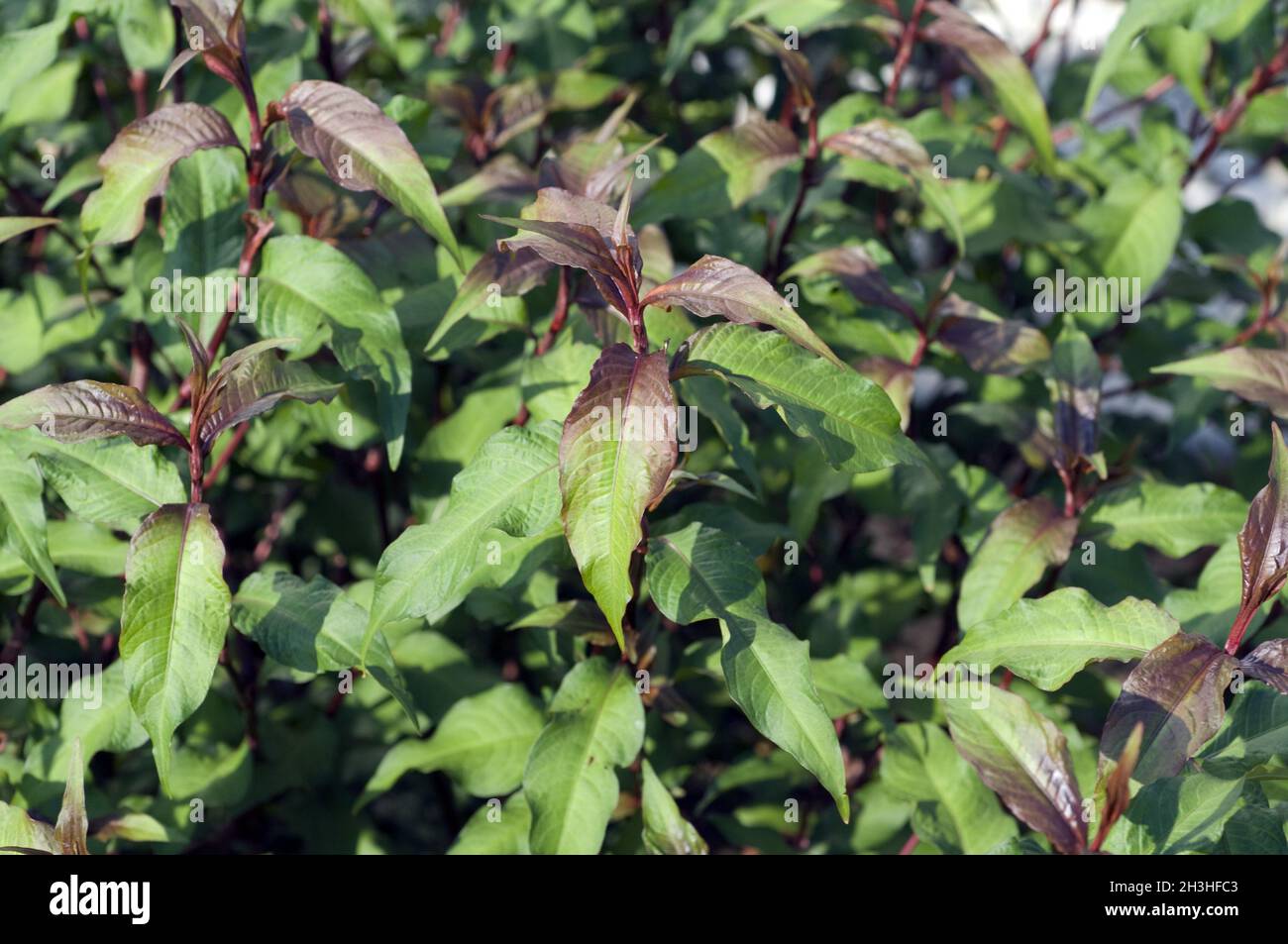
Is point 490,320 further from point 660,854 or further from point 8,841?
point 8,841

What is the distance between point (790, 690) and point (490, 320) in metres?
1.02

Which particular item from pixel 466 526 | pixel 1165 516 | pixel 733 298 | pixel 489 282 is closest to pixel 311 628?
pixel 466 526

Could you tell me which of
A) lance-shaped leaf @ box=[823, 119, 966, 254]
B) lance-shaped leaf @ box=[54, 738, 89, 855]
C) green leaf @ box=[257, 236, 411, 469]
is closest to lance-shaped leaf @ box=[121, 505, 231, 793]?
lance-shaped leaf @ box=[54, 738, 89, 855]

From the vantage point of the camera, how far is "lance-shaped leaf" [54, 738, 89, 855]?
195cm

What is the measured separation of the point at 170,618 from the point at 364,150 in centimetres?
87

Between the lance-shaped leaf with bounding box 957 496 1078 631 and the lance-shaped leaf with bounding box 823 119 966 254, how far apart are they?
56 cm

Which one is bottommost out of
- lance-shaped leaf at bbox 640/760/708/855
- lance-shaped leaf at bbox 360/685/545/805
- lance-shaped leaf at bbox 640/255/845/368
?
lance-shaped leaf at bbox 360/685/545/805

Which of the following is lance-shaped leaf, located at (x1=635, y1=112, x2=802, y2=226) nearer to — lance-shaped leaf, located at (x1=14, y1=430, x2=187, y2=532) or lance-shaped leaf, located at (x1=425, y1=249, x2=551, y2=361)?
lance-shaped leaf, located at (x1=425, y1=249, x2=551, y2=361)

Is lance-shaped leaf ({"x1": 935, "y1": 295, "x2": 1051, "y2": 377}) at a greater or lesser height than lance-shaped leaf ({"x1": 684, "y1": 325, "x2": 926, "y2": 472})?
lesser

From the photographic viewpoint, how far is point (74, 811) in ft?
6.42

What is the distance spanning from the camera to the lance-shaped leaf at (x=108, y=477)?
7.23 ft

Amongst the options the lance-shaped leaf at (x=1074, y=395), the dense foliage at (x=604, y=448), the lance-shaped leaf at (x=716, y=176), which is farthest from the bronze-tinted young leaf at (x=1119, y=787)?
the lance-shaped leaf at (x=716, y=176)

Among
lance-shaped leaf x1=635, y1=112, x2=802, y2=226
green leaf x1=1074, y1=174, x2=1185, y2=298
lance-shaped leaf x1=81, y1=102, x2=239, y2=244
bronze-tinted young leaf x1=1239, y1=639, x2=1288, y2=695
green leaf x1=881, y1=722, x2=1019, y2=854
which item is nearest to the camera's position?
bronze-tinted young leaf x1=1239, y1=639, x2=1288, y2=695

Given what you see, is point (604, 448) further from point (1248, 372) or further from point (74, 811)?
point (1248, 372)
